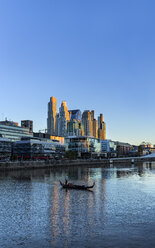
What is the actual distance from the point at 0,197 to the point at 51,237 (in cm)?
3008

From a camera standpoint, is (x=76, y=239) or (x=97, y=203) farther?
(x=97, y=203)

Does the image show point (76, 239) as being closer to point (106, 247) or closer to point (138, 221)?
point (106, 247)

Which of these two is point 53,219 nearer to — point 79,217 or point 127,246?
point 79,217

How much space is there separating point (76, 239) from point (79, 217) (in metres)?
9.54

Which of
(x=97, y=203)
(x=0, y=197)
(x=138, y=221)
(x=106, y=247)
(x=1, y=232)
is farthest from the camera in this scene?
(x=0, y=197)

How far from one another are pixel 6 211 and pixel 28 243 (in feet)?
54.3

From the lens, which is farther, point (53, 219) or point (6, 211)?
point (6, 211)

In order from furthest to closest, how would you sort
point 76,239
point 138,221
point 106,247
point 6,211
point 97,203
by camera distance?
point 97,203, point 6,211, point 138,221, point 76,239, point 106,247

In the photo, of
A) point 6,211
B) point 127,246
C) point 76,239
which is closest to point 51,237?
point 76,239

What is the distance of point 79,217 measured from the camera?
38.1 m

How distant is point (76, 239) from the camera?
1125 inches

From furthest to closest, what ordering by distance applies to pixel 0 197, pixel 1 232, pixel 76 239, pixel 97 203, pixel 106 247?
pixel 0 197, pixel 97 203, pixel 1 232, pixel 76 239, pixel 106 247

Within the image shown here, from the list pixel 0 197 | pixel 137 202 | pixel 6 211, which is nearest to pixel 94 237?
pixel 6 211

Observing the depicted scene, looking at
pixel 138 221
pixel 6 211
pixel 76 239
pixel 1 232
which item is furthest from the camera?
pixel 6 211
